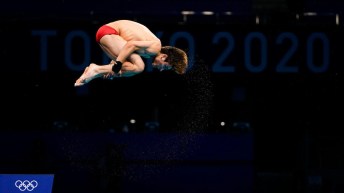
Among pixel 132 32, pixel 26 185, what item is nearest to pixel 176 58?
pixel 132 32

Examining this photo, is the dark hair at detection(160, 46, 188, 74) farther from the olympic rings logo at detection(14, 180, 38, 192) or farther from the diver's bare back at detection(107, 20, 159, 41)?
the olympic rings logo at detection(14, 180, 38, 192)

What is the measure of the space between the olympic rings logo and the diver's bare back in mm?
2294

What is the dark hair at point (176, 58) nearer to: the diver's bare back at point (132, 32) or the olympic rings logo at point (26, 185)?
the diver's bare back at point (132, 32)

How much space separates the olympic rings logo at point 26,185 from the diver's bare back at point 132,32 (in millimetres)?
2294

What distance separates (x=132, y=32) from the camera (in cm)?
926

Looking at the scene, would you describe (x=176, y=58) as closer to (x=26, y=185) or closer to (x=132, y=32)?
(x=132, y=32)

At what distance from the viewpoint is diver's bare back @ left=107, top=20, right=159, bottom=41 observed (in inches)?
362

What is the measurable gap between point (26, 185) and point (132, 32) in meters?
2.50

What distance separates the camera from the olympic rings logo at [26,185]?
9977mm

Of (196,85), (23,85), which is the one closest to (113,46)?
(196,85)

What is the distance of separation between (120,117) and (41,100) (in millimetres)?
1399

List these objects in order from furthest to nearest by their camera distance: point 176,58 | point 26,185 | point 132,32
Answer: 1. point 26,185
2. point 176,58
3. point 132,32

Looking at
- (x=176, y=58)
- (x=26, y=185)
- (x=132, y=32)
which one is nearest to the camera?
(x=132, y=32)

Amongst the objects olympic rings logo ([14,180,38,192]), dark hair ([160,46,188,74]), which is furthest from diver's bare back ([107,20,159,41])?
olympic rings logo ([14,180,38,192])
